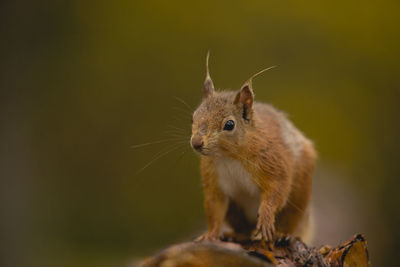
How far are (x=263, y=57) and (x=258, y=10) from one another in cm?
53

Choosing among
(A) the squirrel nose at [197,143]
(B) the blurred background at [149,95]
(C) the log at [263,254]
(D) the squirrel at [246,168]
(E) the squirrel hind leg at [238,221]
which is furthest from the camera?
(B) the blurred background at [149,95]

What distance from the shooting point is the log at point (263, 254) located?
1.00 meters

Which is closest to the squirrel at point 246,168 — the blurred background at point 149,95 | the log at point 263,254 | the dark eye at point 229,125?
the dark eye at point 229,125

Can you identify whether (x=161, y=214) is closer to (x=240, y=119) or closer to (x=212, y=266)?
(x=240, y=119)

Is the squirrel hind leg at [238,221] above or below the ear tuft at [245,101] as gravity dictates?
below

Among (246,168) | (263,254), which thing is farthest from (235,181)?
(263,254)

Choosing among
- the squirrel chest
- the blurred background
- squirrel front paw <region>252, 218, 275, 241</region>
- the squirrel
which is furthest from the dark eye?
the blurred background

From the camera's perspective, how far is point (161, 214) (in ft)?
14.7

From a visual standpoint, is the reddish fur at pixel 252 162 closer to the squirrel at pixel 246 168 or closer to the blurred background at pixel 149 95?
the squirrel at pixel 246 168

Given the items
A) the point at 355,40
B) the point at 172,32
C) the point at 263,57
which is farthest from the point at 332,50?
the point at 172,32

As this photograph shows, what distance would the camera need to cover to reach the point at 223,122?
1.79 meters

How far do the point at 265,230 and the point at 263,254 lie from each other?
0.55 meters

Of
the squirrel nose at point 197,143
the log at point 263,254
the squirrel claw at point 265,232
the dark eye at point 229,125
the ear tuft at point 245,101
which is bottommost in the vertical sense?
the squirrel claw at point 265,232

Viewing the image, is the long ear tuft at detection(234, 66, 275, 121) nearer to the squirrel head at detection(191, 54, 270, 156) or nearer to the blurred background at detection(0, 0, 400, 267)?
the squirrel head at detection(191, 54, 270, 156)
